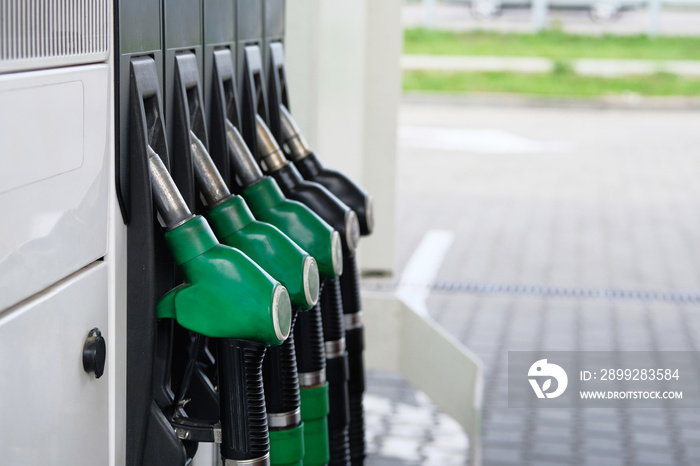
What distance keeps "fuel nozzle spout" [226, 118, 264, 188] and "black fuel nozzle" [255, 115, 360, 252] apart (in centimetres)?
10

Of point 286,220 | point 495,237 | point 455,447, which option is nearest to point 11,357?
point 286,220

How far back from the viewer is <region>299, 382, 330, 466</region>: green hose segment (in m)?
1.48

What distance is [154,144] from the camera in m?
1.15

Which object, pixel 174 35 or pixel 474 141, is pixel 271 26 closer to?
pixel 174 35

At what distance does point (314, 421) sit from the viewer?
58.6 inches

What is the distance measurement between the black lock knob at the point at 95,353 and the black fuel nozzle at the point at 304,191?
472mm

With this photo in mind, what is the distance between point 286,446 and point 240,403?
0.20 m

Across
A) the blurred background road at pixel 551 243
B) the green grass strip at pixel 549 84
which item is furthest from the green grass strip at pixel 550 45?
the blurred background road at pixel 551 243

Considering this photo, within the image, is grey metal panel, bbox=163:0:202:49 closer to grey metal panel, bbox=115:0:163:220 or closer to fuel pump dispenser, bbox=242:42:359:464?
grey metal panel, bbox=115:0:163:220

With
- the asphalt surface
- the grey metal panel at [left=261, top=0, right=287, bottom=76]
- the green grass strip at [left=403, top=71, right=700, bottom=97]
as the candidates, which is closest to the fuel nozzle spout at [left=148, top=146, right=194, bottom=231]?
the grey metal panel at [left=261, top=0, right=287, bottom=76]

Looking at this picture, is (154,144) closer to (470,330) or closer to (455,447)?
(455,447)

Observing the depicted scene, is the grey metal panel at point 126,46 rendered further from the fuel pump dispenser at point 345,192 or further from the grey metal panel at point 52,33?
the fuel pump dispenser at point 345,192

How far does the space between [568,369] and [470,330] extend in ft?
1.77

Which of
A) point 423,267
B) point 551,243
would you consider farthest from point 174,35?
point 551,243
